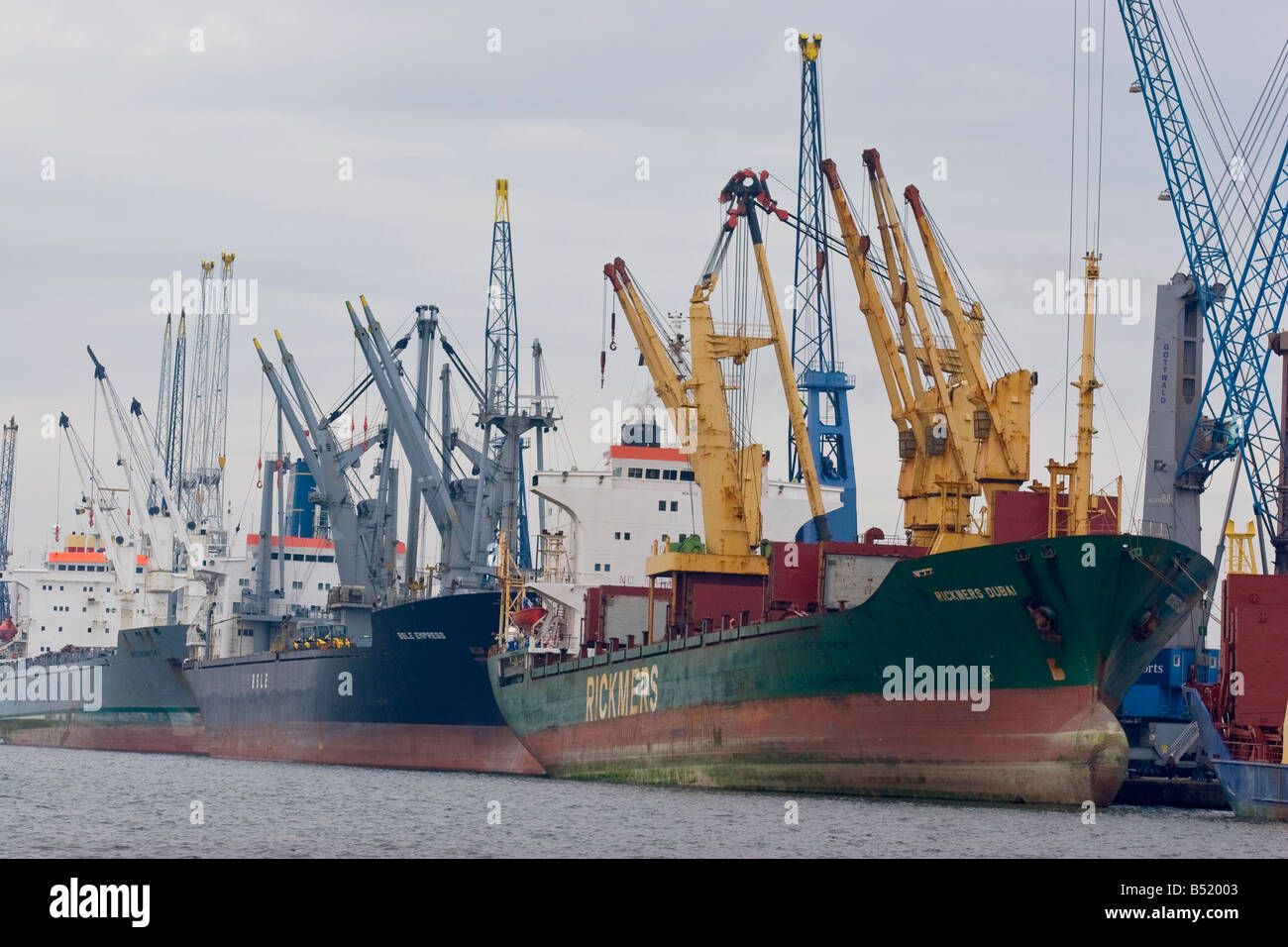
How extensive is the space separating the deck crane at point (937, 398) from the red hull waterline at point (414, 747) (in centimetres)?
1634

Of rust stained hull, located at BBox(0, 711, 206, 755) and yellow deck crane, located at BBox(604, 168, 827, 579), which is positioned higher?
yellow deck crane, located at BBox(604, 168, 827, 579)

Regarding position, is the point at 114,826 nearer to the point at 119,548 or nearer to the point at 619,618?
the point at 619,618

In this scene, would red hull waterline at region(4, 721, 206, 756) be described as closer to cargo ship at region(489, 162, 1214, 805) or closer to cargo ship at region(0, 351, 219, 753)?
cargo ship at region(0, 351, 219, 753)

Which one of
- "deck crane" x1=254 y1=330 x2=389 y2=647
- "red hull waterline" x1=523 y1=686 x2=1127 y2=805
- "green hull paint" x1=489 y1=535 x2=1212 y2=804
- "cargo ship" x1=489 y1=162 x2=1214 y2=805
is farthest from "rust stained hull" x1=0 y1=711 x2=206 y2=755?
"green hull paint" x1=489 y1=535 x2=1212 y2=804

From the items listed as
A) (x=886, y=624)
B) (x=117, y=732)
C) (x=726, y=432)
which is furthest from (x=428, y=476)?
(x=886, y=624)

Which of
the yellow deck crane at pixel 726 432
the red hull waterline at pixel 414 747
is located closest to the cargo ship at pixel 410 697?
the red hull waterline at pixel 414 747

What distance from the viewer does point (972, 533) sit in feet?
148

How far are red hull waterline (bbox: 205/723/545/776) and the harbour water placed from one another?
10.9 m

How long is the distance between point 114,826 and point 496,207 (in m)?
38.6

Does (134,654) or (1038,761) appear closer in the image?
(1038,761)

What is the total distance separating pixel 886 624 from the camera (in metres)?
38.0

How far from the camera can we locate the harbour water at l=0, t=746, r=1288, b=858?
29.6 m

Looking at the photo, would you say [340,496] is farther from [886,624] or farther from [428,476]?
[886,624]
